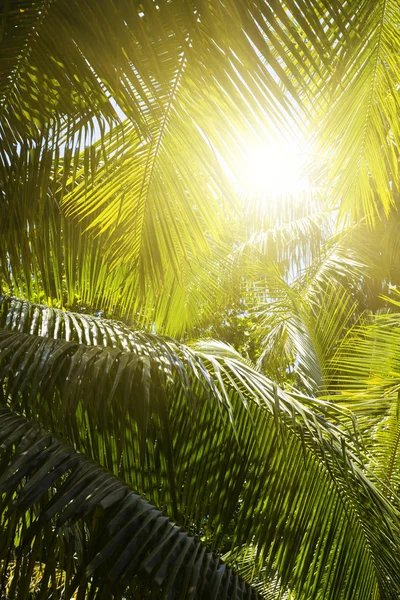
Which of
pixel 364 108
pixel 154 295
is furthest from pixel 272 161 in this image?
pixel 154 295

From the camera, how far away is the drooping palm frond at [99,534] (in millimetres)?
1848

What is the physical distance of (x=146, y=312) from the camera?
434 cm

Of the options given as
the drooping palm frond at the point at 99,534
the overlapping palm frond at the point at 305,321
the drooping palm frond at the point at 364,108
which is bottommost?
the drooping palm frond at the point at 99,534

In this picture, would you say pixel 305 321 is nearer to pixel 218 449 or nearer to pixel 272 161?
pixel 218 449

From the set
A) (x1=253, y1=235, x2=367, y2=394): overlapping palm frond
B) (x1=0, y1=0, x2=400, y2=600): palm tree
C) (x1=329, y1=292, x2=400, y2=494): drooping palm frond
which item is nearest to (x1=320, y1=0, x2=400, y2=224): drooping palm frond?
(x1=0, y1=0, x2=400, y2=600): palm tree

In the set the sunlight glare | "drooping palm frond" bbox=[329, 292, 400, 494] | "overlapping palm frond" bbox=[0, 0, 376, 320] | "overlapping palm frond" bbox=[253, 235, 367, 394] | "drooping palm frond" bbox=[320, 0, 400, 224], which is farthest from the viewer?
"overlapping palm frond" bbox=[253, 235, 367, 394]

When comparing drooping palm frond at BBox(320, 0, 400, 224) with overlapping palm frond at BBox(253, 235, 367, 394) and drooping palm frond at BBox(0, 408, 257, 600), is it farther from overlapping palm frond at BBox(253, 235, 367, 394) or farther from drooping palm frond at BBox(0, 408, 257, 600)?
overlapping palm frond at BBox(253, 235, 367, 394)

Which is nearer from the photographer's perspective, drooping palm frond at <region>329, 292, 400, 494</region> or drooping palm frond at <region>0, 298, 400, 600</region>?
drooping palm frond at <region>0, 298, 400, 600</region>

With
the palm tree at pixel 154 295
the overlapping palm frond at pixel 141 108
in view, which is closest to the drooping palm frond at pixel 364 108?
the palm tree at pixel 154 295

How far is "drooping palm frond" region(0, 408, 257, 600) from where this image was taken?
185cm

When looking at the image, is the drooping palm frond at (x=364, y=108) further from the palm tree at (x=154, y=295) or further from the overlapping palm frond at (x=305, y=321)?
the overlapping palm frond at (x=305, y=321)

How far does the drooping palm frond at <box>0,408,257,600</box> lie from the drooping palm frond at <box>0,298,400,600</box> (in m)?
0.30

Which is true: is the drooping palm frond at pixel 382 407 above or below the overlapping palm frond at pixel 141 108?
below

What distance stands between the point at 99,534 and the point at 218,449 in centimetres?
99
